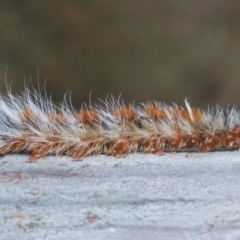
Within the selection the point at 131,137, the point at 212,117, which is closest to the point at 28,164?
the point at 131,137

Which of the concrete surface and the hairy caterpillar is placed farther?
the hairy caterpillar

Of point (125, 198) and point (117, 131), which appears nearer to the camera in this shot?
point (125, 198)

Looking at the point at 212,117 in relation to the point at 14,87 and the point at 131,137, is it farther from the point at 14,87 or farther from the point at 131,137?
the point at 14,87

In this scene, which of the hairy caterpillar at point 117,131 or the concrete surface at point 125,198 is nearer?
the concrete surface at point 125,198
